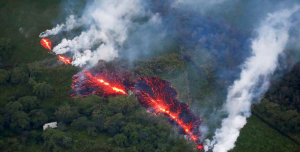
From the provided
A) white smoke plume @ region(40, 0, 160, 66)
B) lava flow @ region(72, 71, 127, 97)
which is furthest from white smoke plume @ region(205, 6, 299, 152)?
white smoke plume @ region(40, 0, 160, 66)

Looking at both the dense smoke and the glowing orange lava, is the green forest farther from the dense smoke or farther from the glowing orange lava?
the glowing orange lava

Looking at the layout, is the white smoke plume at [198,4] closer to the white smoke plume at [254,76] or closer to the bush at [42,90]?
the white smoke plume at [254,76]

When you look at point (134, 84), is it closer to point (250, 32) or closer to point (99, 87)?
point (99, 87)

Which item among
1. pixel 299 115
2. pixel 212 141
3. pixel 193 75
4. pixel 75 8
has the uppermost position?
pixel 75 8

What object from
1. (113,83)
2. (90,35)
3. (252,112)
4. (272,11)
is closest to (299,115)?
(252,112)

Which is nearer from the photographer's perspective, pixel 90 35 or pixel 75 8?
pixel 90 35

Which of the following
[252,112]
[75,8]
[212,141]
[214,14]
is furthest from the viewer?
[75,8]

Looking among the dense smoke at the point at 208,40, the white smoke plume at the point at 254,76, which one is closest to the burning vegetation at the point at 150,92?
the dense smoke at the point at 208,40
